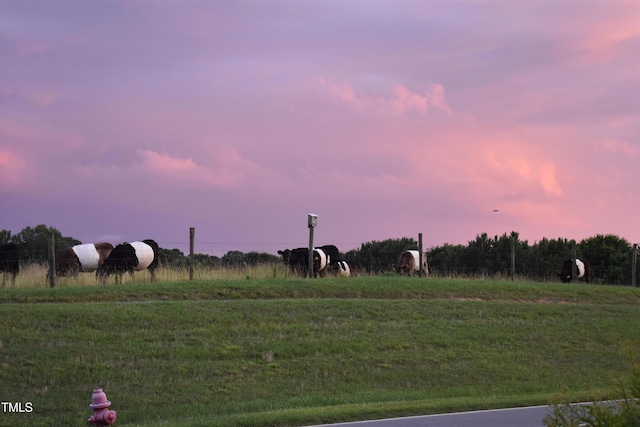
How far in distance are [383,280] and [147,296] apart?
355 inches

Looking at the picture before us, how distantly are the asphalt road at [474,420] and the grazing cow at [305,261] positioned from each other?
18157mm

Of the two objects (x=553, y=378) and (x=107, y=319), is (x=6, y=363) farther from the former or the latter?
(x=553, y=378)

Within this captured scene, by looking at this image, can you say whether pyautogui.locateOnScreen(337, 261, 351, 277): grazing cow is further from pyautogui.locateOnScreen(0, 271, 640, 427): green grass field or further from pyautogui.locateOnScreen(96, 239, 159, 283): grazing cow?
pyautogui.locateOnScreen(0, 271, 640, 427): green grass field

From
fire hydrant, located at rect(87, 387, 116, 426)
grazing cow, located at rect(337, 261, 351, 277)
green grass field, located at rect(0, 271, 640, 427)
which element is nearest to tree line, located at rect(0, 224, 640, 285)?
grazing cow, located at rect(337, 261, 351, 277)

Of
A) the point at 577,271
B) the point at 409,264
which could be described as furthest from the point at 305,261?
the point at 577,271

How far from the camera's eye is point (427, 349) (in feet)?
62.1

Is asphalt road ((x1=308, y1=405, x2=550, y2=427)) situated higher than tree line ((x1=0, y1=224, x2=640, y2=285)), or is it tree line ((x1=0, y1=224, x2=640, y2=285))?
tree line ((x1=0, y1=224, x2=640, y2=285))

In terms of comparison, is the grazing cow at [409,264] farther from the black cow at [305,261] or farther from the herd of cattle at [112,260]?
the black cow at [305,261]

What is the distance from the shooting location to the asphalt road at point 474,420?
12.3 metres

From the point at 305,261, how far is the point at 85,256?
8969mm

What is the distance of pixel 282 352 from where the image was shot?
1770 centimetres

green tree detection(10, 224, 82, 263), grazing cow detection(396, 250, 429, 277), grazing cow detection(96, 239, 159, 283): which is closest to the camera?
grazing cow detection(96, 239, 159, 283)

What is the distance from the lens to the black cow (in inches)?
1266

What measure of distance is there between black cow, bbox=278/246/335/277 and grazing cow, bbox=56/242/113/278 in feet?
24.6
